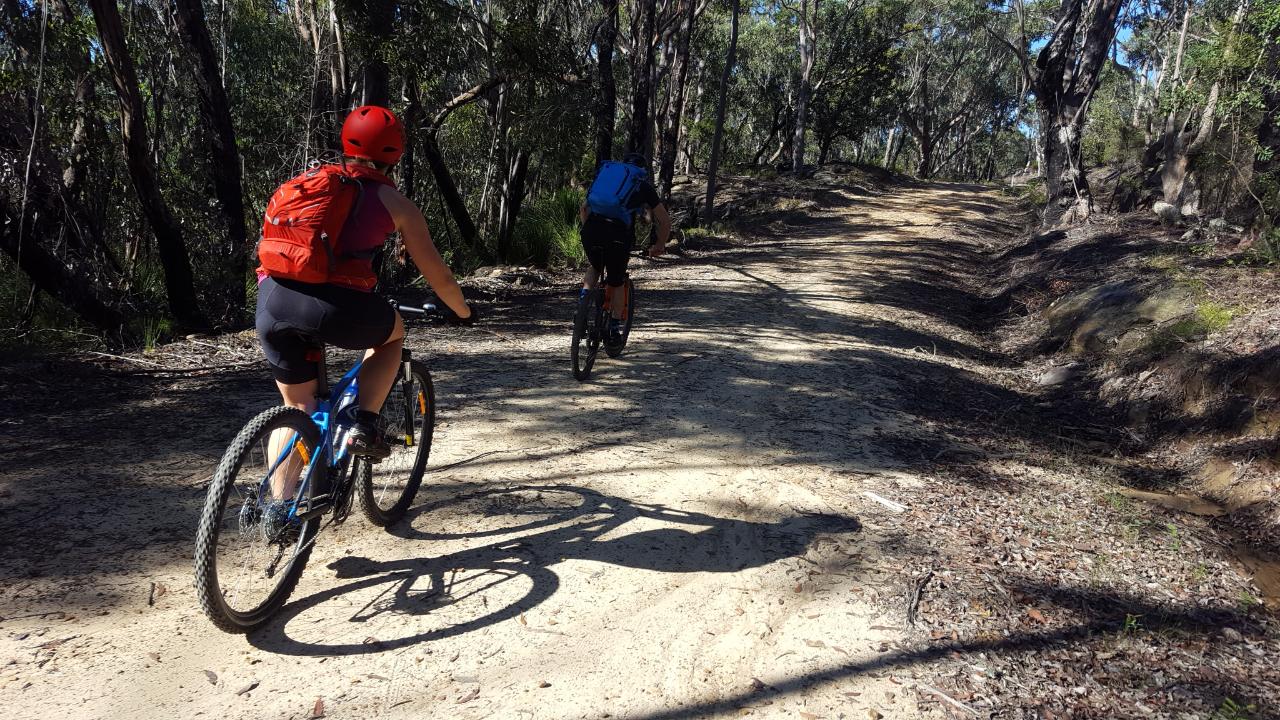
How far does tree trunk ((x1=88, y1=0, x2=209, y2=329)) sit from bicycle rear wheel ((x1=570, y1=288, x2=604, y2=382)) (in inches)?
146

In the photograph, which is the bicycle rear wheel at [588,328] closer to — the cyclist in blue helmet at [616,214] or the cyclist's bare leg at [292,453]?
the cyclist in blue helmet at [616,214]

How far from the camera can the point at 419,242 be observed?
8.86 feet

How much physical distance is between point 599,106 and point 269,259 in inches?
363

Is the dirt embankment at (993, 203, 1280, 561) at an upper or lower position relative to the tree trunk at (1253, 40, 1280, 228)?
lower

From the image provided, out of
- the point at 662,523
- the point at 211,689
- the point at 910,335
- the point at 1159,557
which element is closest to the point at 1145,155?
the point at 910,335

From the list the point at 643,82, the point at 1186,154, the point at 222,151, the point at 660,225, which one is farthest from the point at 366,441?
the point at 1186,154

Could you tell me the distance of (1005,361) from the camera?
7570mm

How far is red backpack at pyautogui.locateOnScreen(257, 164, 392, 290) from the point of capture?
96.0 inches

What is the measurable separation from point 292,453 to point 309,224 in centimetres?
83

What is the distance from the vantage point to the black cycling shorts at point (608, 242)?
18.9ft

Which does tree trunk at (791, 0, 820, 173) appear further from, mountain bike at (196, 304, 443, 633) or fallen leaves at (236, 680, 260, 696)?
fallen leaves at (236, 680, 260, 696)

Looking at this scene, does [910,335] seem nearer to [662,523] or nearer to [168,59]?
[662,523]

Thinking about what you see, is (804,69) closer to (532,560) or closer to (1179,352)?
(1179,352)

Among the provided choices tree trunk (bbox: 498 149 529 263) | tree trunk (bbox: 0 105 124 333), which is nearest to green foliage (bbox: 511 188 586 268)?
tree trunk (bbox: 498 149 529 263)
